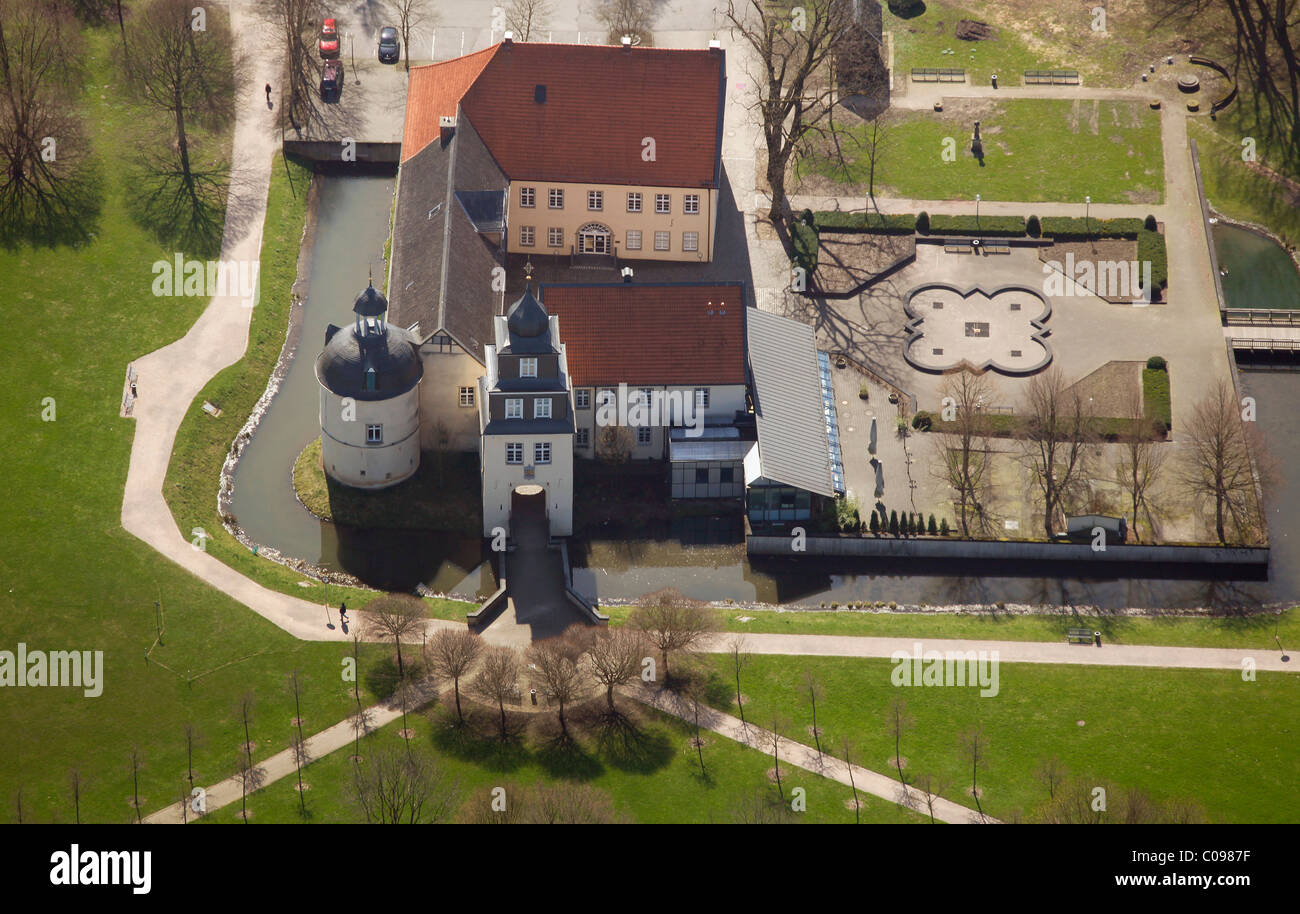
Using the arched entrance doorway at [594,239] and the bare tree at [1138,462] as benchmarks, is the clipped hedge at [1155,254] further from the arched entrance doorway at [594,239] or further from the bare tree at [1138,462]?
the arched entrance doorway at [594,239]

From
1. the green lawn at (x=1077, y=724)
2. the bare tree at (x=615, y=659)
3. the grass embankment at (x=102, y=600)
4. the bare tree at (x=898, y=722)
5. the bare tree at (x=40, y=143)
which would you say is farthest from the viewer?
the bare tree at (x=40, y=143)

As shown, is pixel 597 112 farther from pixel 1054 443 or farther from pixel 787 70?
pixel 1054 443

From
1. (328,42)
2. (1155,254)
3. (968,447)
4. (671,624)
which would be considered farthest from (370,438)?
(1155,254)

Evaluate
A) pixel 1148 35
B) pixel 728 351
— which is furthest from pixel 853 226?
pixel 1148 35

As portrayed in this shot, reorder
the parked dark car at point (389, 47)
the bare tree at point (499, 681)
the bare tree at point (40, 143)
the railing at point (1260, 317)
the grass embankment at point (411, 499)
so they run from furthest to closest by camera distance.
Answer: the parked dark car at point (389, 47)
the bare tree at point (40, 143)
the railing at point (1260, 317)
the grass embankment at point (411, 499)
the bare tree at point (499, 681)

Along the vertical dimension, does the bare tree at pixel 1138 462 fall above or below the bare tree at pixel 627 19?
below

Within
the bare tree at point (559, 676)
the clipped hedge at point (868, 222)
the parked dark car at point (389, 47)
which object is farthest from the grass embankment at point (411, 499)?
the parked dark car at point (389, 47)

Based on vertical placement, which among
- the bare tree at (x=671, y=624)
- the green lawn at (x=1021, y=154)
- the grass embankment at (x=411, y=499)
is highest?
the green lawn at (x=1021, y=154)

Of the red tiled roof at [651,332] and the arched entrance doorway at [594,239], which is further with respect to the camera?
the arched entrance doorway at [594,239]
